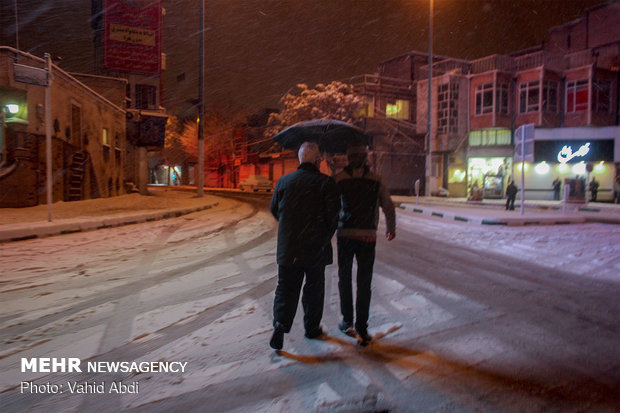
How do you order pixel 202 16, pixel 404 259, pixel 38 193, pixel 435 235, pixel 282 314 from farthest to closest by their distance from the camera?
pixel 202 16
pixel 38 193
pixel 435 235
pixel 404 259
pixel 282 314

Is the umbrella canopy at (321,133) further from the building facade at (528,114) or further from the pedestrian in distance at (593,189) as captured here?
the pedestrian in distance at (593,189)

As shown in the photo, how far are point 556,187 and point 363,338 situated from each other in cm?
3118

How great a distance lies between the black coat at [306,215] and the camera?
3740 millimetres

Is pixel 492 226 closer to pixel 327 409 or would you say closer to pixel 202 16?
pixel 327 409

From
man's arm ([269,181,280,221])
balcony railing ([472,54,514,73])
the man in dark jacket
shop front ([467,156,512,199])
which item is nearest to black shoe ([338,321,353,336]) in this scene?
the man in dark jacket

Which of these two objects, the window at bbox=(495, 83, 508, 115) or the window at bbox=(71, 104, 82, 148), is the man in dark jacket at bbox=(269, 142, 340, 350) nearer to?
the window at bbox=(71, 104, 82, 148)

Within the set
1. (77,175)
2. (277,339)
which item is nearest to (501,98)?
(77,175)

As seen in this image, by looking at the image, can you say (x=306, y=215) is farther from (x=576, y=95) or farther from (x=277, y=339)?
(x=576, y=95)

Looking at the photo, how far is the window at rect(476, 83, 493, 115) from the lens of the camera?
32.3 m

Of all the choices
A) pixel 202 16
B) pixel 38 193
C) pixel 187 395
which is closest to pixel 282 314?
pixel 187 395

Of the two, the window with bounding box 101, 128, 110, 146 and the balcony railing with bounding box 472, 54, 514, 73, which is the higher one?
the balcony railing with bounding box 472, 54, 514, 73

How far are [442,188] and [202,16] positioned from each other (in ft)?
71.5

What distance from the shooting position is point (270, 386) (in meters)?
3.12

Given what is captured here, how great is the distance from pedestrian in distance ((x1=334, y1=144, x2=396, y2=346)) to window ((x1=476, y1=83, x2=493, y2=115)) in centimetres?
3188
